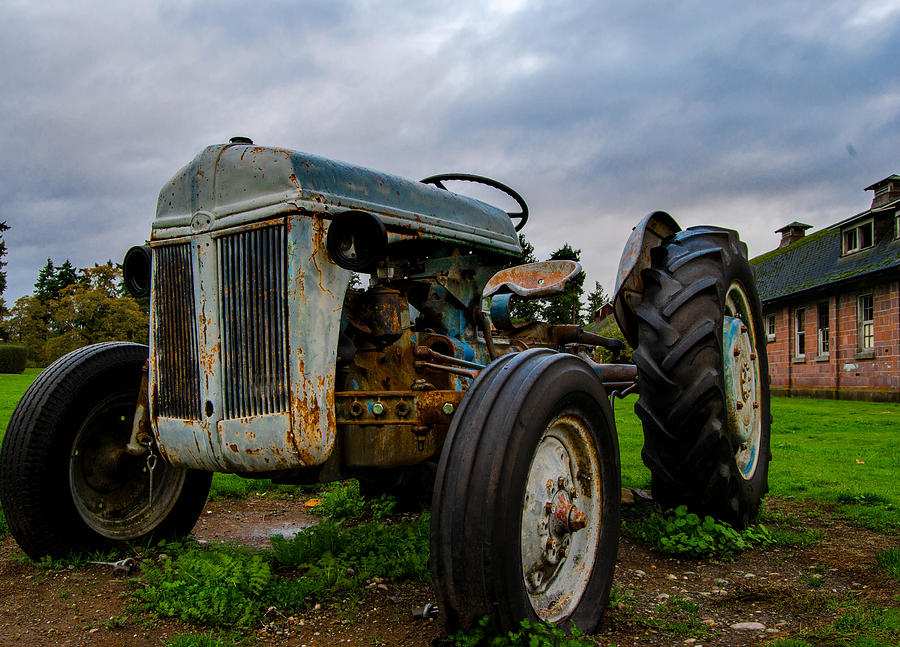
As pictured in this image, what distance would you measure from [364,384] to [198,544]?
1.37m

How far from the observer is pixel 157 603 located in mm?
2727

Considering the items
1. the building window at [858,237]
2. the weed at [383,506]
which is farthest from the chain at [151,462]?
the building window at [858,237]

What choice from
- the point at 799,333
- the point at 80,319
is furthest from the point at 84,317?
the point at 799,333

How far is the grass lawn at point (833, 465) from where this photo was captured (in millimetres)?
4844

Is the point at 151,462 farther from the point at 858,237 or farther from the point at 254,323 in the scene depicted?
the point at 858,237

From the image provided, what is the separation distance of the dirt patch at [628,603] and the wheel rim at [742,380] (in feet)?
1.95

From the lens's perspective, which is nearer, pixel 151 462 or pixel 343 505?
pixel 151 462

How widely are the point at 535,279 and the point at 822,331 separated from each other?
68.9 feet

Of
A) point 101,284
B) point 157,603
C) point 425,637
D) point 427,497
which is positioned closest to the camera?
point 425,637

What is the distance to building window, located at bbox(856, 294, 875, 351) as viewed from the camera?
65.0 feet

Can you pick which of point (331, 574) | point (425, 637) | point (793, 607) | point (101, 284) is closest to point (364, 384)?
point (331, 574)

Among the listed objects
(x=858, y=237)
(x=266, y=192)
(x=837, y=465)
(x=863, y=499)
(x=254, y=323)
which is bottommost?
(x=837, y=465)

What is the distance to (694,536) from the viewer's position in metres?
3.54

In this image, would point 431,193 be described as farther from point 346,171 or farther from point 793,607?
point 793,607
